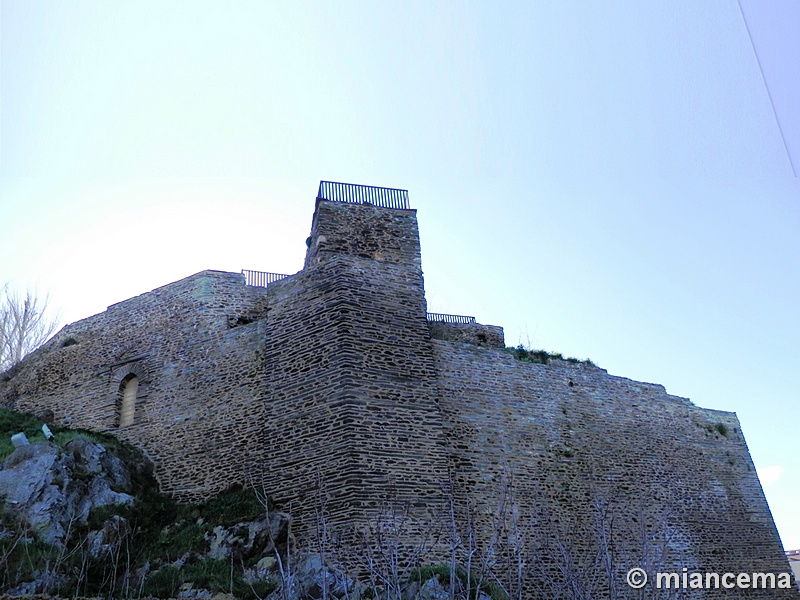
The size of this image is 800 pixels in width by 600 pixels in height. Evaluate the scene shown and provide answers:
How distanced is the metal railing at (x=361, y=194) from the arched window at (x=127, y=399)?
594cm

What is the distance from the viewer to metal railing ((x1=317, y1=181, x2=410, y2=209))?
14.9 metres

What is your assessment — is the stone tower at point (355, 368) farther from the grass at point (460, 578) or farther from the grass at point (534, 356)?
the grass at point (534, 356)

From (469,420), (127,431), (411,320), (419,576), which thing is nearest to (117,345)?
(127,431)

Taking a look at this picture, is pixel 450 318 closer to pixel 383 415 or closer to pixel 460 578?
pixel 383 415

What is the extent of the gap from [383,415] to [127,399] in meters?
6.51

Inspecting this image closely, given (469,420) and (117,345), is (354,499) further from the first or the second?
(117,345)

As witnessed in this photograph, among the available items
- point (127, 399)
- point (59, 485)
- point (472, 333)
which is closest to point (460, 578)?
point (59, 485)

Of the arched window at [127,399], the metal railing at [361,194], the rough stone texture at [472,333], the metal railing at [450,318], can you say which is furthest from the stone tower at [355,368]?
the metal railing at [450,318]

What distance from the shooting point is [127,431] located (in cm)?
1487

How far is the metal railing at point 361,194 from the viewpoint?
14945 millimetres

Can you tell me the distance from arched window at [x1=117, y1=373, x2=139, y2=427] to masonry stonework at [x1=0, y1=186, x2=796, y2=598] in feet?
0.45

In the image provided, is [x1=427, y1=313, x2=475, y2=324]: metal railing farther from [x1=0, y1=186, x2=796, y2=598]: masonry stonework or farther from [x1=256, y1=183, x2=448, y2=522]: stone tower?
[x1=256, y1=183, x2=448, y2=522]: stone tower

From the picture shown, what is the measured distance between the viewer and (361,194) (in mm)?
15203

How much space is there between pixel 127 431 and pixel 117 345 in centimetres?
239
